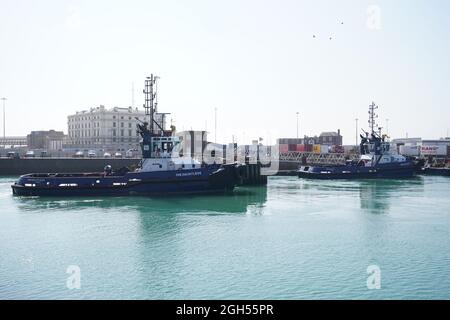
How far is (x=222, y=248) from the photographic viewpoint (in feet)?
63.1

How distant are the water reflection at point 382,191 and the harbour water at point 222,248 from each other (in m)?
0.39

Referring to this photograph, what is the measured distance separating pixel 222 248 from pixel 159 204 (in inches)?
537

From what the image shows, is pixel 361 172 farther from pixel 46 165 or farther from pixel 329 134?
pixel 329 134

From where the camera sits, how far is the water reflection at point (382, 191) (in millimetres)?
32250

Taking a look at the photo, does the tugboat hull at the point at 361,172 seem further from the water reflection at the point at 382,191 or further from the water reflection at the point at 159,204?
the water reflection at the point at 159,204

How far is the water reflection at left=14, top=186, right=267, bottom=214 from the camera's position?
98.2 feet

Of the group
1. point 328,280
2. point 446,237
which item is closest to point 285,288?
point 328,280

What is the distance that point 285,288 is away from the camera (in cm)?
1416

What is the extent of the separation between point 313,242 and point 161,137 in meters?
19.1

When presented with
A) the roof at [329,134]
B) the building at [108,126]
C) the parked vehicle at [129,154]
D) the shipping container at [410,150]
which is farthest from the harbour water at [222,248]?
the roof at [329,134]

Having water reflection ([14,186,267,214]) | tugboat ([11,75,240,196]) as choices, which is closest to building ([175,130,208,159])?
tugboat ([11,75,240,196])

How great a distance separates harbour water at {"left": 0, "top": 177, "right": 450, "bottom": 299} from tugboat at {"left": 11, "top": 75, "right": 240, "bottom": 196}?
5.17ft

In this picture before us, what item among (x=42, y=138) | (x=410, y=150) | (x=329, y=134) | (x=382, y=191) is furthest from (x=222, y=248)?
(x=42, y=138)
